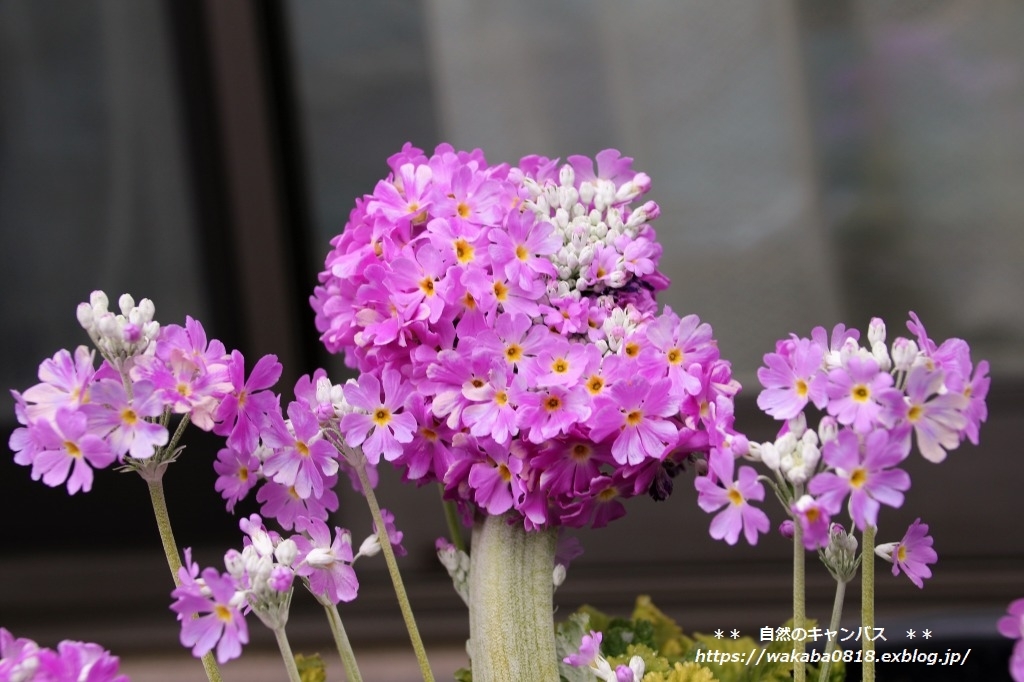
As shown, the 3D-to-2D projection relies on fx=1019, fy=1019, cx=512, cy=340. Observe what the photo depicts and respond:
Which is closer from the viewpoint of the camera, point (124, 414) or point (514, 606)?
point (124, 414)

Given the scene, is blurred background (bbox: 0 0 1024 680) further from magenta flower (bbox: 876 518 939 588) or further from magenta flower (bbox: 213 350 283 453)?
magenta flower (bbox: 213 350 283 453)

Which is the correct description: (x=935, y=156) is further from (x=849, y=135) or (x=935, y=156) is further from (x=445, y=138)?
(x=445, y=138)

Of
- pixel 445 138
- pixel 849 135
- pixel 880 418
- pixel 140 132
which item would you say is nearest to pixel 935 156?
pixel 849 135

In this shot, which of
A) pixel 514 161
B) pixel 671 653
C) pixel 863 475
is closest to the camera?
pixel 863 475

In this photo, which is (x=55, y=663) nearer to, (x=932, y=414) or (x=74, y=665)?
(x=74, y=665)

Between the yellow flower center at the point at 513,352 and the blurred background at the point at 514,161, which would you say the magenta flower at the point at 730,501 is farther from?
the blurred background at the point at 514,161

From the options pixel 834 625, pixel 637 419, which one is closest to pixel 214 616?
pixel 637 419
